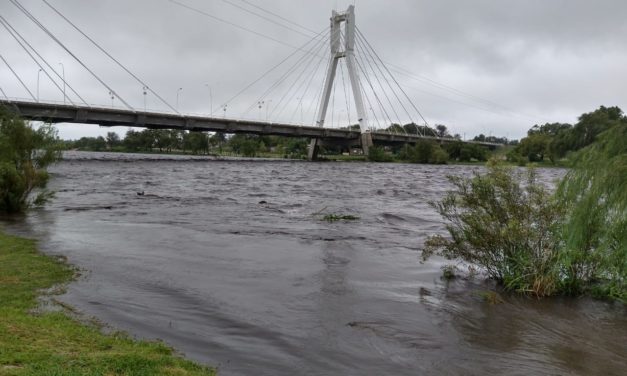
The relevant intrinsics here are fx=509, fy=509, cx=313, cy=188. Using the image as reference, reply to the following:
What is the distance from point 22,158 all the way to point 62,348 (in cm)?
1874

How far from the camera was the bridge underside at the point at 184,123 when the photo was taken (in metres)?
63.5

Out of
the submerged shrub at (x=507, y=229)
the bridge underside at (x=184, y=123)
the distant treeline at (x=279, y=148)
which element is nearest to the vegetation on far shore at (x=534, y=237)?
the submerged shrub at (x=507, y=229)

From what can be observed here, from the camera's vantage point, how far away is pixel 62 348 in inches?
242

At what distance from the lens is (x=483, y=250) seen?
468 inches

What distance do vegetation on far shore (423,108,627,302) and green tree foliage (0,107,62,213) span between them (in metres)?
17.4

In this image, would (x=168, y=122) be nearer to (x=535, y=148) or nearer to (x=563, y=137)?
(x=563, y=137)

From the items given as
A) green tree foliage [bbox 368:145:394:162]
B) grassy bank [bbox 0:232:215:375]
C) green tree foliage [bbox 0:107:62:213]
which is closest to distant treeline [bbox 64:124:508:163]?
green tree foliage [bbox 368:145:394:162]

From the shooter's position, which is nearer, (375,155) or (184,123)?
(184,123)

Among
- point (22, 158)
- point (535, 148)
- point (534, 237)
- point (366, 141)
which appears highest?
point (535, 148)

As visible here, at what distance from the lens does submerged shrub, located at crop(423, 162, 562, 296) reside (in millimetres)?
11000

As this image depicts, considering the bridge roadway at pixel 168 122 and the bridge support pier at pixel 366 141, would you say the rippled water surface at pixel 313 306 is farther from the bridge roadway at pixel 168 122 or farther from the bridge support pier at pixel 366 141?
the bridge support pier at pixel 366 141

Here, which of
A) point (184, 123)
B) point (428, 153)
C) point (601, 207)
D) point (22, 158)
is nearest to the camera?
point (601, 207)

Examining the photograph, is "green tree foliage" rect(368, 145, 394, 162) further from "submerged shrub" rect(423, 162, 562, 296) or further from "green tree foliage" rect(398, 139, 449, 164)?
"submerged shrub" rect(423, 162, 562, 296)

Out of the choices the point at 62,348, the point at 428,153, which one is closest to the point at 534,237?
the point at 62,348
